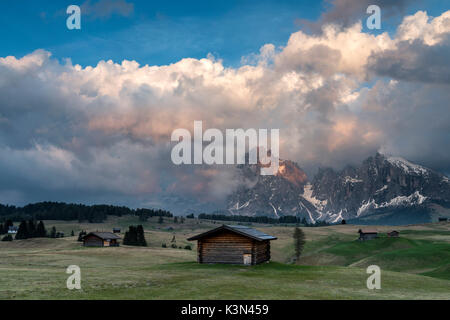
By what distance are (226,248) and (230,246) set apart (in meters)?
0.60

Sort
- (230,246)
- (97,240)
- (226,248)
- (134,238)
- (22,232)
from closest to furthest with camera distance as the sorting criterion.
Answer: (230,246), (226,248), (97,240), (134,238), (22,232)

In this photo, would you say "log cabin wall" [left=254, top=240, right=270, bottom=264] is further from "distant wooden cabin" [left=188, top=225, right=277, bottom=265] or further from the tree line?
the tree line

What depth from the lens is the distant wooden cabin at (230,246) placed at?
5281 centimetres

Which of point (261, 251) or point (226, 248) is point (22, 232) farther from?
point (261, 251)

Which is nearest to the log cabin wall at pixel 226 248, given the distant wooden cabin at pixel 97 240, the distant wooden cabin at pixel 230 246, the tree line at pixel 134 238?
the distant wooden cabin at pixel 230 246

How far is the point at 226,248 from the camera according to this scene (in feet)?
176

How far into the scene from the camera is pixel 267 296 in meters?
27.0

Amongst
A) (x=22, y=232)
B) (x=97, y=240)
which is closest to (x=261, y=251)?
(x=97, y=240)

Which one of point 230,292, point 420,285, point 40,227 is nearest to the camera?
point 230,292

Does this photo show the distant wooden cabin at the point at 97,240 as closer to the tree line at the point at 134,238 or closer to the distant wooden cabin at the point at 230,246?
the tree line at the point at 134,238
